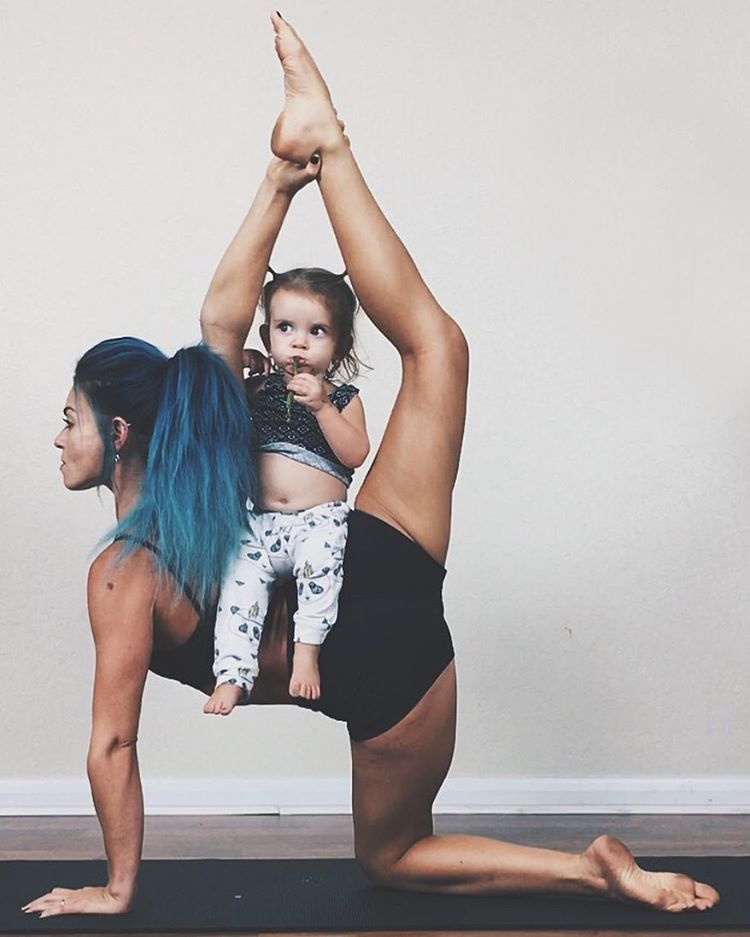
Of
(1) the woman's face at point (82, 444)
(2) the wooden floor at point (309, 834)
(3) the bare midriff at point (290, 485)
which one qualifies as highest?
(1) the woman's face at point (82, 444)

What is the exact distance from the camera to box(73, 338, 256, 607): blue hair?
2646mm

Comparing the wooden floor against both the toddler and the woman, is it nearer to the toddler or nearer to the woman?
the woman

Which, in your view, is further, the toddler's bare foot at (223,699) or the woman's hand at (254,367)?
the woman's hand at (254,367)

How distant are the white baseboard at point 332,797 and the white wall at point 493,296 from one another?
0.04 m

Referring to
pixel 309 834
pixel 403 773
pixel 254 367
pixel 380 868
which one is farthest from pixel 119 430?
pixel 309 834

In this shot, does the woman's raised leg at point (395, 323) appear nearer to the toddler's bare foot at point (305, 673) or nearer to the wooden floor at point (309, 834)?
the toddler's bare foot at point (305, 673)

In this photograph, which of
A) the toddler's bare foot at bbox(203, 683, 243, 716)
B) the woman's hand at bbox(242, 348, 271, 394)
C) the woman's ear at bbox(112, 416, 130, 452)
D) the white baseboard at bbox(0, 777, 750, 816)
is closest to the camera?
the toddler's bare foot at bbox(203, 683, 243, 716)

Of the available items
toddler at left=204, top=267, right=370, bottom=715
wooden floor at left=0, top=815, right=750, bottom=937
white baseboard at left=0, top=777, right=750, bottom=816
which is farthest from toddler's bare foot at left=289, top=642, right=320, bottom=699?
white baseboard at left=0, top=777, right=750, bottom=816

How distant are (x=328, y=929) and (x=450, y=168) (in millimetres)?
2232

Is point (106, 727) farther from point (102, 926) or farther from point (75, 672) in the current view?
point (75, 672)

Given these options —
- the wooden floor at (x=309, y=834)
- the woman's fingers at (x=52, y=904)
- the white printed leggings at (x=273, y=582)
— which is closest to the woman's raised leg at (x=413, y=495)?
the white printed leggings at (x=273, y=582)

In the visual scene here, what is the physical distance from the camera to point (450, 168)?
4070 millimetres

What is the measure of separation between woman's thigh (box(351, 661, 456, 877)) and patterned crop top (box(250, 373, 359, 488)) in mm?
458

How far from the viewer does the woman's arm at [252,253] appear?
2736mm
